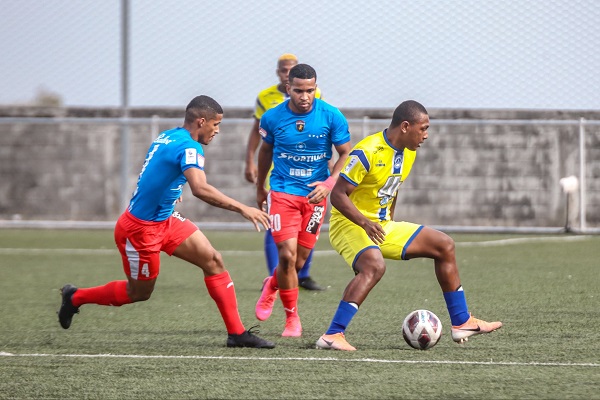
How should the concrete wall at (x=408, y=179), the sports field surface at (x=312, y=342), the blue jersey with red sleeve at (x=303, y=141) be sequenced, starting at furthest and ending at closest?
the concrete wall at (x=408, y=179)
the blue jersey with red sleeve at (x=303, y=141)
the sports field surface at (x=312, y=342)

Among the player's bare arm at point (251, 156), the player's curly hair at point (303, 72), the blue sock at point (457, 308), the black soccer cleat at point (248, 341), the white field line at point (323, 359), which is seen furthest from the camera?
the player's bare arm at point (251, 156)

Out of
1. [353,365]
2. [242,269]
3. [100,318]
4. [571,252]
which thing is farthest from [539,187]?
[353,365]

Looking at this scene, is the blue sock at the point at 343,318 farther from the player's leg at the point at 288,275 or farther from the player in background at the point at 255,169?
the player in background at the point at 255,169

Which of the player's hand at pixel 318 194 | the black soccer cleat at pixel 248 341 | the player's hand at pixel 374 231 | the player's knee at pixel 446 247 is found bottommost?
the black soccer cleat at pixel 248 341

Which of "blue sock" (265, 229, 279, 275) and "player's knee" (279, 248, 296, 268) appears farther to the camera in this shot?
"blue sock" (265, 229, 279, 275)

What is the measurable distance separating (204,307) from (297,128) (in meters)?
1.85

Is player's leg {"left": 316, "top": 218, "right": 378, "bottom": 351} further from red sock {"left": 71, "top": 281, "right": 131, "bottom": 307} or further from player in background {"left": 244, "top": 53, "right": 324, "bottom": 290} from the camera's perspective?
player in background {"left": 244, "top": 53, "right": 324, "bottom": 290}

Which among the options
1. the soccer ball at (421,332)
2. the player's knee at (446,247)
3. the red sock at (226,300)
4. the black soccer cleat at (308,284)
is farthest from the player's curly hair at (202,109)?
the black soccer cleat at (308,284)

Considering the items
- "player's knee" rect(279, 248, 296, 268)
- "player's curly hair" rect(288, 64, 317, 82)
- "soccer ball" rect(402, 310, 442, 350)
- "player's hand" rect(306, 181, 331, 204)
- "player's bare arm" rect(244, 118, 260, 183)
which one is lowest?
"soccer ball" rect(402, 310, 442, 350)

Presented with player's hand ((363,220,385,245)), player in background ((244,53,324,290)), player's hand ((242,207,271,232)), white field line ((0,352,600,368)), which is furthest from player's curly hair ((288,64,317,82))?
white field line ((0,352,600,368))

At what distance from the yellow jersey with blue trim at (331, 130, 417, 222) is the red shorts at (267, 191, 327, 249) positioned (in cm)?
63

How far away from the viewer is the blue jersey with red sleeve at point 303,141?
7.81 metres

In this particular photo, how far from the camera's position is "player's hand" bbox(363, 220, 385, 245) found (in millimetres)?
6594

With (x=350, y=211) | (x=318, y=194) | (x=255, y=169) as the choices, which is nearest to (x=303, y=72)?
(x=318, y=194)
